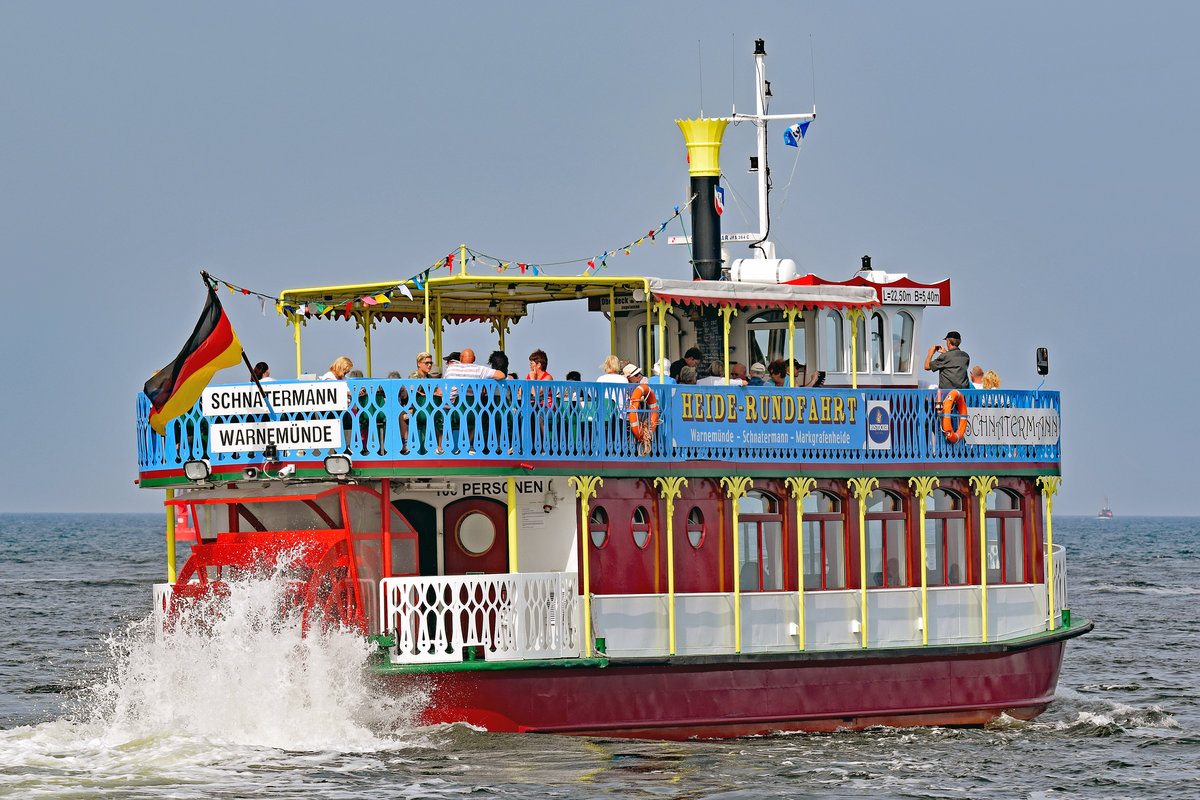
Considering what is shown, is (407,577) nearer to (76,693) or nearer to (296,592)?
(296,592)

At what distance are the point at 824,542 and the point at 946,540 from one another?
1.90 metres

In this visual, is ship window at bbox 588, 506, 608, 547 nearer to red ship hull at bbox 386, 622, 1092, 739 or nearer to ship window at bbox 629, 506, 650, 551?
ship window at bbox 629, 506, 650, 551

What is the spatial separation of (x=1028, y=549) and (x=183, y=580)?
35.6 feet

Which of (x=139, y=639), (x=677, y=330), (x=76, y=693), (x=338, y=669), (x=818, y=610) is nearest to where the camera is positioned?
(x=338, y=669)

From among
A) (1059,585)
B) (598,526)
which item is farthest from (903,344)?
(598,526)

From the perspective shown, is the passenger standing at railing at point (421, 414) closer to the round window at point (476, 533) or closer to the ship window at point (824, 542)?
the round window at point (476, 533)

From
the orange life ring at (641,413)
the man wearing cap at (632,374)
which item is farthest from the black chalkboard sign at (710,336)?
the orange life ring at (641,413)

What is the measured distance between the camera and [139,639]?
20250 millimetres

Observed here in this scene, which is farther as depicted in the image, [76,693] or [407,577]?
[76,693]

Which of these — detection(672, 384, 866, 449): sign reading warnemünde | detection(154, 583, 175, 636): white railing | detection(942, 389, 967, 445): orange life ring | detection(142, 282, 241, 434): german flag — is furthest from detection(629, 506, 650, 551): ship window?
detection(154, 583, 175, 636): white railing

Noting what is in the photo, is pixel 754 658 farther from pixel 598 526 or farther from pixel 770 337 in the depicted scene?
pixel 770 337

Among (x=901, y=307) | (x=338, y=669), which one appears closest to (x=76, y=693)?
(x=338, y=669)

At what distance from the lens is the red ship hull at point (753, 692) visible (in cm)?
1952

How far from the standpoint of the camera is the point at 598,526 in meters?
20.9
